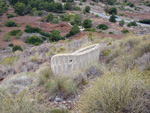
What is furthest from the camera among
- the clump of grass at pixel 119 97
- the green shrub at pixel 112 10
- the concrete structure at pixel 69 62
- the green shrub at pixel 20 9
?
the green shrub at pixel 112 10

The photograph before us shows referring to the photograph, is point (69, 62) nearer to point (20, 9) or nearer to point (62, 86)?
point (62, 86)

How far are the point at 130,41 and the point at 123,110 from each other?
7.15 metres

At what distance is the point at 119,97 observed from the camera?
293cm

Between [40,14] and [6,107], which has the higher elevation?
[6,107]

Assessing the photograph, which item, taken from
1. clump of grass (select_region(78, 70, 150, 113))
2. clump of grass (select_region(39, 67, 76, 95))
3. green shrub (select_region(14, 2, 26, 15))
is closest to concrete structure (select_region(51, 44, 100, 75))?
clump of grass (select_region(39, 67, 76, 95))

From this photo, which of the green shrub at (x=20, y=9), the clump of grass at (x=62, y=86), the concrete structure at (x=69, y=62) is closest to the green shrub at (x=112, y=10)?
the green shrub at (x=20, y=9)

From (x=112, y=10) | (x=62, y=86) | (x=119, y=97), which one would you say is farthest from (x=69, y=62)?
(x=112, y=10)

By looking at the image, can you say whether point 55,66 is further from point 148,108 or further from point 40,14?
point 40,14

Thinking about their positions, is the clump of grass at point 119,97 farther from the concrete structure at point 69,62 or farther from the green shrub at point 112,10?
the green shrub at point 112,10

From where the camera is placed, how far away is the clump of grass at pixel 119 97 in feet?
9.60

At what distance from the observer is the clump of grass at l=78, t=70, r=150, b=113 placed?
9.60 feet

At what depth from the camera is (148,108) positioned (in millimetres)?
2963

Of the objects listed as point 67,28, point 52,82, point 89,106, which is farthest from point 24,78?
point 67,28

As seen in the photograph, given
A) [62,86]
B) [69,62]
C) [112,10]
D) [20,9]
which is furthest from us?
[112,10]
